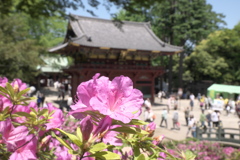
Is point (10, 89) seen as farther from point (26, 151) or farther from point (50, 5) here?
point (50, 5)

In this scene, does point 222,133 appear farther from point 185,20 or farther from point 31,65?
point 185,20

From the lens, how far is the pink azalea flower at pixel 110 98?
2.25 ft

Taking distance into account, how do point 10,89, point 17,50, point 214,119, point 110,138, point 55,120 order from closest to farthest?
point 110,138, point 10,89, point 55,120, point 214,119, point 17,50

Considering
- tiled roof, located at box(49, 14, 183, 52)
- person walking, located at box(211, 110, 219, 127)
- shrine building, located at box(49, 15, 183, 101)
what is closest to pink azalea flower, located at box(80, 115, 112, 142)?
person walking, located at box(211, 110, 219, 127)

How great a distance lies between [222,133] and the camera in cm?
782

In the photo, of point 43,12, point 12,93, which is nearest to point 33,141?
point 12,93

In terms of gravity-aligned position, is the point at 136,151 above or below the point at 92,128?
below

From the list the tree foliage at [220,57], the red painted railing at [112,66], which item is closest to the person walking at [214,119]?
the red painted railing at [112,66]

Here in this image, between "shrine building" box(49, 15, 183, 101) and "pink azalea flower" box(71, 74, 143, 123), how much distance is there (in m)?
15.9

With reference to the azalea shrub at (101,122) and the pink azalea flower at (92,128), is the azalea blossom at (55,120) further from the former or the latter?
the pink azalea flower at (92,128)

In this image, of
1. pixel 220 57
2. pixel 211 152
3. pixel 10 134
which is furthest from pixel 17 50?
pixel 220 57

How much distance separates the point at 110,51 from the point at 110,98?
17807 mm

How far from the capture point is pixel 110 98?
0.72 meters

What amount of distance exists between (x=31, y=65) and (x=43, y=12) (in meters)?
13.5
